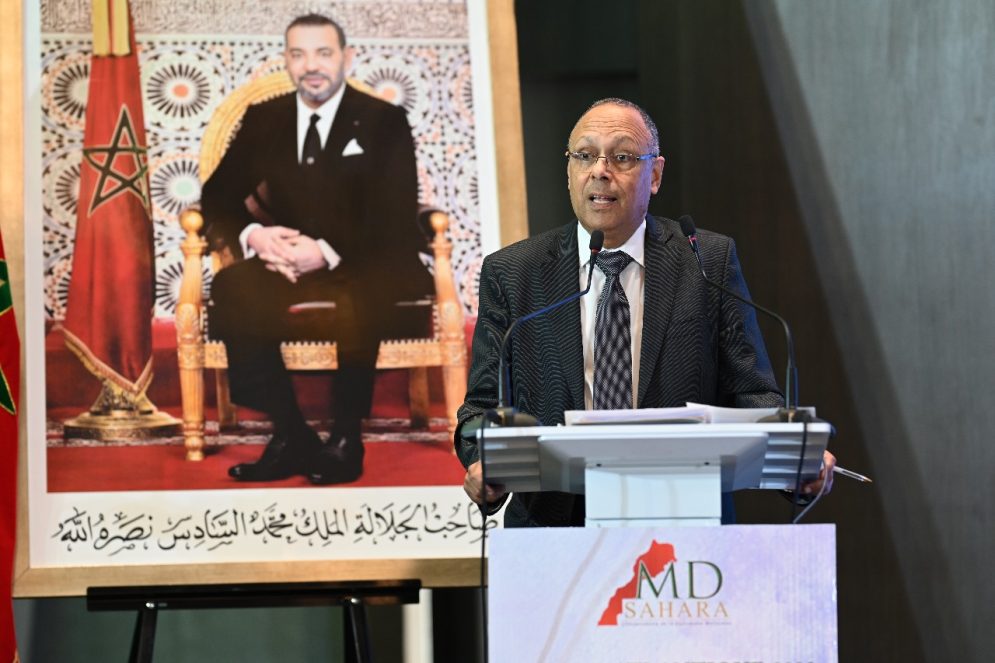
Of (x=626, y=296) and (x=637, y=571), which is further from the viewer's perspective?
(x=626, y=296)

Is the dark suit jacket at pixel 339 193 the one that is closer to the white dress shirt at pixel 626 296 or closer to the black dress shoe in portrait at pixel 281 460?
the black dress shoe in portrait at pixel 281 460

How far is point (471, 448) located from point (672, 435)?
0.52 m

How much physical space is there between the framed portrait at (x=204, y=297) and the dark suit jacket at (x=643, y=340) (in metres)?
1.10

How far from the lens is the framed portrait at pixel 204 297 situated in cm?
327

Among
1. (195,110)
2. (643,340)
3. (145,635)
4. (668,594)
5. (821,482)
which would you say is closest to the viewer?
(668,594)

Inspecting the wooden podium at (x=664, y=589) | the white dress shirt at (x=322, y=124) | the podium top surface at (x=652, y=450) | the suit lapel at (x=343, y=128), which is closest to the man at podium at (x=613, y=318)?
the podium top surface at (x=652, y=450)

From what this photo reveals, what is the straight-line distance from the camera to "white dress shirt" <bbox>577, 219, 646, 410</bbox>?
87.7 inches

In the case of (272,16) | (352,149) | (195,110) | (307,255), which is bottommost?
(307,255)

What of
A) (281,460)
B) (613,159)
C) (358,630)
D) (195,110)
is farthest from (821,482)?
(195,110)

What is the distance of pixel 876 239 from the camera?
3262mm

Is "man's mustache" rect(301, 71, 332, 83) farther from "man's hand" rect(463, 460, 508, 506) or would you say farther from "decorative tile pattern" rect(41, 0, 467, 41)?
"man's hand" rect(463, 460, 508, 506)

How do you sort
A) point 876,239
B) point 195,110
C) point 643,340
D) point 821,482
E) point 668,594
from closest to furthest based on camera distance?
point 668,594
point 821,482
point 643,340
point 876,239
point 195,110

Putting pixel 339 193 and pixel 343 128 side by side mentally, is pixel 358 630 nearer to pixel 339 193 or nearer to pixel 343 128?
pixel 339 193

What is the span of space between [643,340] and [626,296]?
0.38ft
